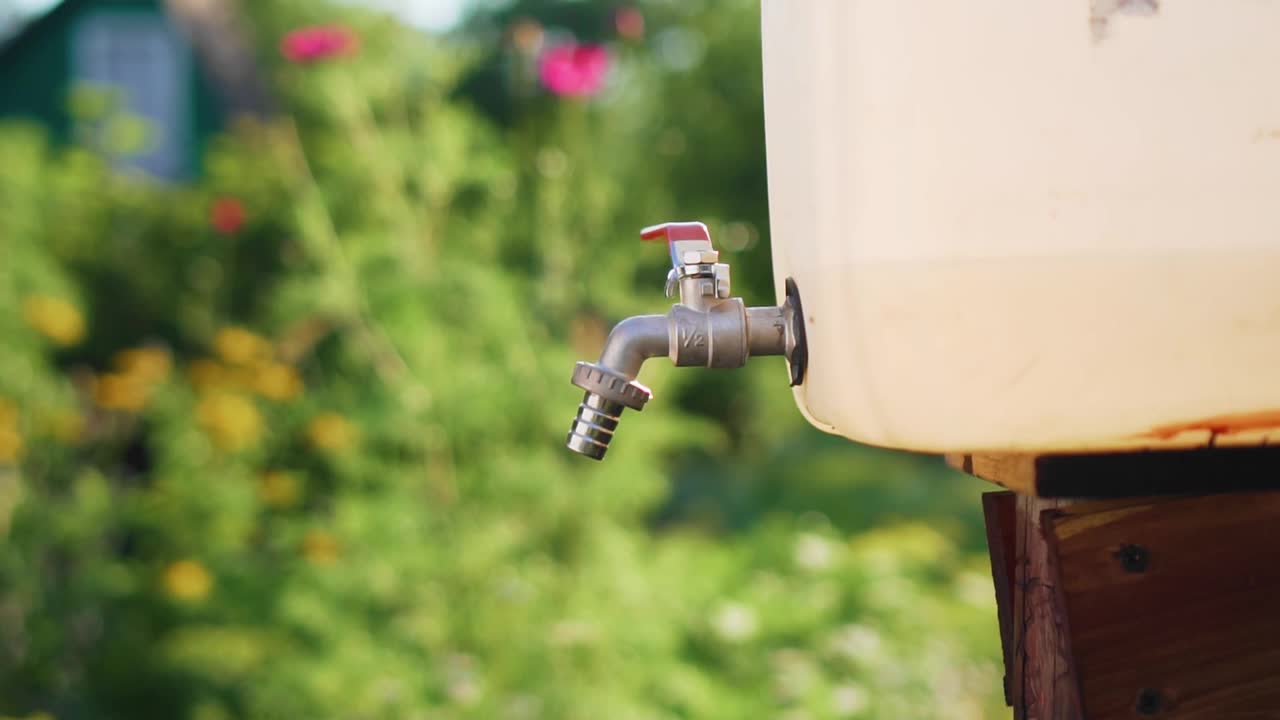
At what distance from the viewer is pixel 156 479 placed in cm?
332

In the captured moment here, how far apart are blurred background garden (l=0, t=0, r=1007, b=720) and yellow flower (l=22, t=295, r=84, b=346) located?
11mm

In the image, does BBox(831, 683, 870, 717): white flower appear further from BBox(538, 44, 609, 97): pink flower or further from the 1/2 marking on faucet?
the 1/2 marking on faucet

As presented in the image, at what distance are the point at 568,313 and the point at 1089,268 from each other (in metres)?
2.18

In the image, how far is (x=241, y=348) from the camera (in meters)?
3.13

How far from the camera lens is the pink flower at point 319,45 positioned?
9.39 ft

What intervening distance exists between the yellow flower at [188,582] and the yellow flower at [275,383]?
0.39 meters

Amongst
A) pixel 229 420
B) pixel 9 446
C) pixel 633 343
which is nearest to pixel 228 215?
pixel 229 420

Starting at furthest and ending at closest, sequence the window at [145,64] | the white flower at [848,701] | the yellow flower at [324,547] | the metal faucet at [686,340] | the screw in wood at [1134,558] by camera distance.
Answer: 1. the window at [145,64]
2. the yellow flower at [324,547]
3. the white flower at [848,701]
4. the metal faucet at [686,340]
5. the screw in wood at [1134,558]

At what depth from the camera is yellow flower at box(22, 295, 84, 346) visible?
132 inches

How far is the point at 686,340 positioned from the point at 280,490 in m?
2.17

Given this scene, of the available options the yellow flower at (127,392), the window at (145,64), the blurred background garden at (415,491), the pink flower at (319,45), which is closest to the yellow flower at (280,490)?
the blurred background garden at (415,491)

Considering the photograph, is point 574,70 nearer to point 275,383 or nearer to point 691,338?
point 275,383

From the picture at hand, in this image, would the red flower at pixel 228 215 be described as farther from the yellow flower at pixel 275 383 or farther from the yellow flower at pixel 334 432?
the yellow flower at pixel 334 432

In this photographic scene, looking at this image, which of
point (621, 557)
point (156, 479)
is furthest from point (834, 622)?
point (156, 479)
